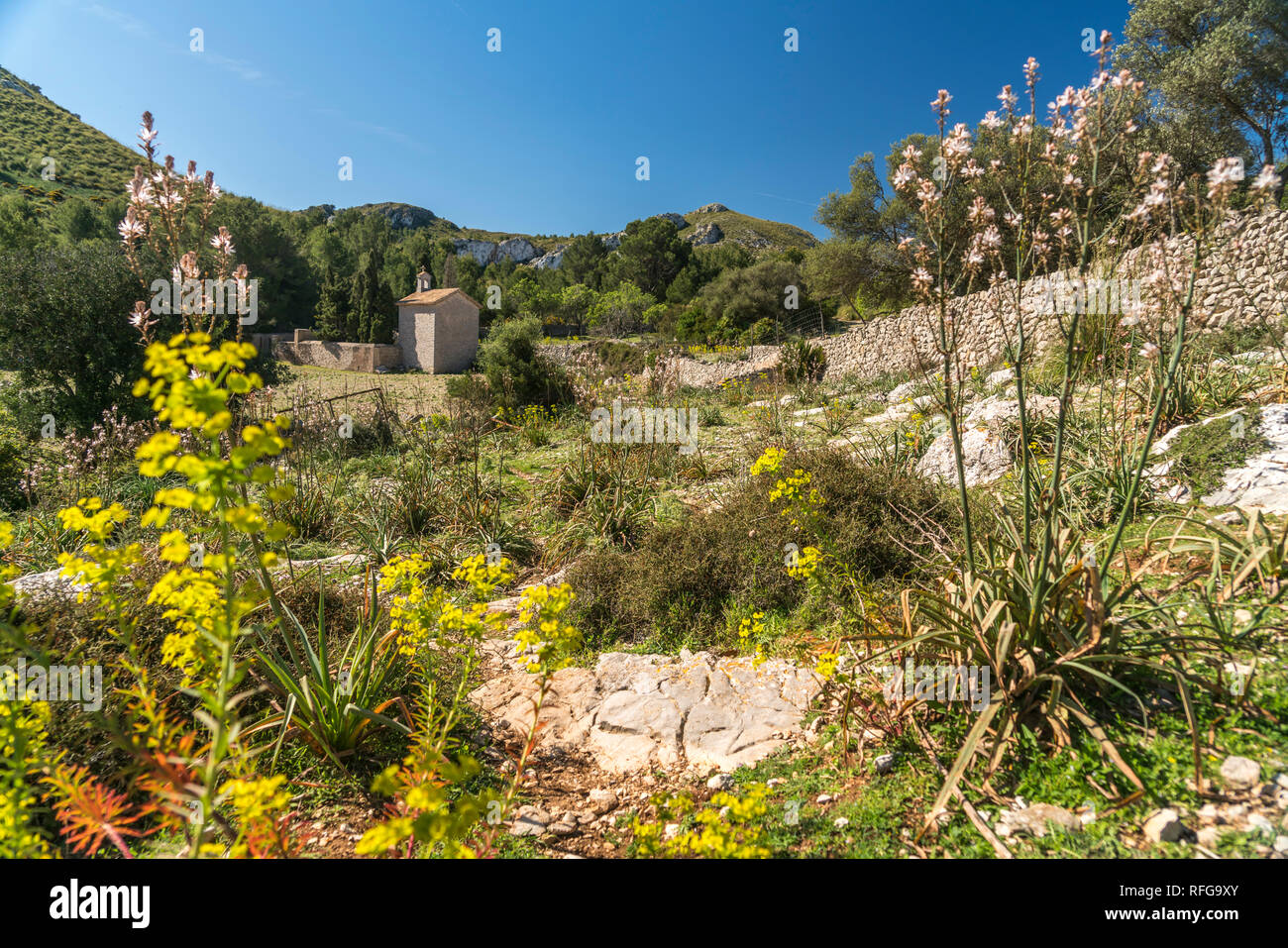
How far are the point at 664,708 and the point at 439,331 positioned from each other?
27851 mm

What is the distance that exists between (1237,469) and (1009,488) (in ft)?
4.21

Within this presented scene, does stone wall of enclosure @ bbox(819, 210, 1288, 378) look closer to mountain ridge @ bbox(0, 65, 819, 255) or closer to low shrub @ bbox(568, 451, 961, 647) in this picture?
low shrub @ bbox(568, 451, 961, 647)

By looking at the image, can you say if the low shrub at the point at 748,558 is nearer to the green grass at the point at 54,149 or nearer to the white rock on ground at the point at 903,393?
the white rock on ground at the point at 903,393

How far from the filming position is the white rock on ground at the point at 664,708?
264 centimetres

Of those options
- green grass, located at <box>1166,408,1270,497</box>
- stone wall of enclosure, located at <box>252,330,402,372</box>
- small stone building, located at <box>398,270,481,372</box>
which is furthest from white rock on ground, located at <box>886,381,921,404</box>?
stone wall of enclosure, located at <box>252,330,402,372</box>

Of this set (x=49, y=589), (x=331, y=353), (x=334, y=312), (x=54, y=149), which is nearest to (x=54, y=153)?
(x=54, y=149)

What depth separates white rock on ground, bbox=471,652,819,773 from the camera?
2643 millimetres

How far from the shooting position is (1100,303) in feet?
11.7

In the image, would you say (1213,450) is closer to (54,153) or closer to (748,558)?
(748,558)

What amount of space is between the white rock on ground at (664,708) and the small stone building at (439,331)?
27085 mm

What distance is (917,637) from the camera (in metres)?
2.20

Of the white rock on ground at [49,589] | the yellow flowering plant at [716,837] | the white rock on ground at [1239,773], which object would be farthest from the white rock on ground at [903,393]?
the white rock on ground at [49,589]
